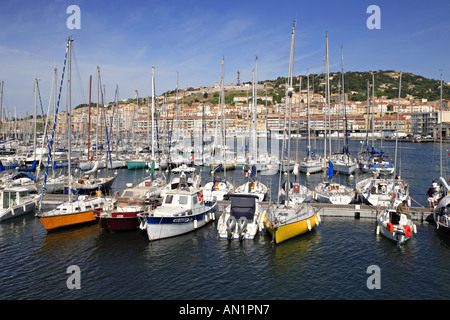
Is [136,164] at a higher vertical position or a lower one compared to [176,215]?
higher

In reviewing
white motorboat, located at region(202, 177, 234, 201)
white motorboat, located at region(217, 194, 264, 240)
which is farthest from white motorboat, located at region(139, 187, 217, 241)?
white motorboat, located at region(202, 177, 234, 201)

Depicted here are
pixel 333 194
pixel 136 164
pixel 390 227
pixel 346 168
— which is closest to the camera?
pixel 390 227

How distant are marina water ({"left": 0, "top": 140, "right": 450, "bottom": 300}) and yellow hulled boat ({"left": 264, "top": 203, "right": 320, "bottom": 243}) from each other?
0.52m

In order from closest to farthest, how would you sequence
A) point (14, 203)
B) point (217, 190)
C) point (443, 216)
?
point (443, 216), point (14, 203), point (217, 190)

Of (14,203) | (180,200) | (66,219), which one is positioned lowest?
(66,219)

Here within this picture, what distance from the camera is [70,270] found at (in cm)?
1505

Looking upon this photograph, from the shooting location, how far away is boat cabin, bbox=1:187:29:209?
76.7 ft

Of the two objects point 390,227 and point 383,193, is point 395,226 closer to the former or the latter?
point 390,227

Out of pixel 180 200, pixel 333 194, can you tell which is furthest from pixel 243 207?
pixel 333 194

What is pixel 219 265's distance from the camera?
15633 mm

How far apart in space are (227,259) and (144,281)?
387cm

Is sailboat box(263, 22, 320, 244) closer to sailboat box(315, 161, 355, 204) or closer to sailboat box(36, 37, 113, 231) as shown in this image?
sailboat box(315, 161, 355, 204)

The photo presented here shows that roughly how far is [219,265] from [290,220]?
4.57m
